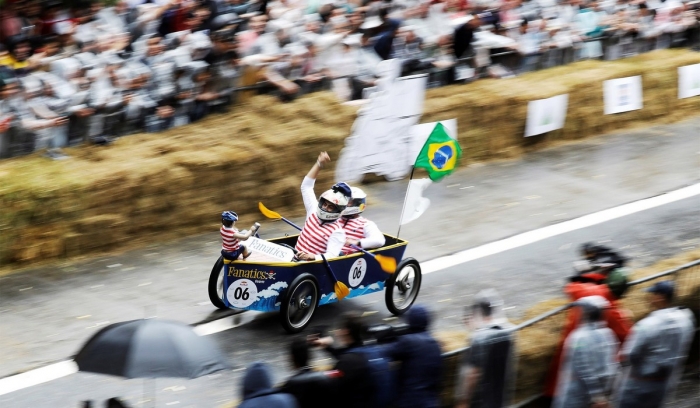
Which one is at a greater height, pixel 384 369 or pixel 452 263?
pixel 384 369

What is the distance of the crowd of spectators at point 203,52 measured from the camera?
44.2 ft

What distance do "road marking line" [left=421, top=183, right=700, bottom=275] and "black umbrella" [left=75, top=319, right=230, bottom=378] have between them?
6394 millimetres

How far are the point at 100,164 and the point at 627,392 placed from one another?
7.26m

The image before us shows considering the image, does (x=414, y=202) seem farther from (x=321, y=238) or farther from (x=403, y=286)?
(x=321, y=238)

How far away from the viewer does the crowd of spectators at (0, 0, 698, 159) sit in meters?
13.5

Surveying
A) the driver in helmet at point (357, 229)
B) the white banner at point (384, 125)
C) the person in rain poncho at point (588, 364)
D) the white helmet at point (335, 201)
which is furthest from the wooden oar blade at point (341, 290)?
the white banner at point (384, 125)

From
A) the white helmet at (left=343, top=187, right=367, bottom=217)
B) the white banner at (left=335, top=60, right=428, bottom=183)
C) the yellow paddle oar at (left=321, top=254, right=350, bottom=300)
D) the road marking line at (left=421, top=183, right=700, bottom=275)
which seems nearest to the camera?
the yellow paddle oar at (left=321, top=254, right=350, bottom=300)

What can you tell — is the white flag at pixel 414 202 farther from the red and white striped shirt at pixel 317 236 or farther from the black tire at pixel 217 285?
the black tire at pixel 217 285

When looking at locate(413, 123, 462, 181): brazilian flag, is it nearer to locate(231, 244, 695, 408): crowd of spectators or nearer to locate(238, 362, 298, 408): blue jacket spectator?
locate(231, 244, 695, 408): crowd of spectators

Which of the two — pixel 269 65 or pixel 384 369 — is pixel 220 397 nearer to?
pixel 384 369

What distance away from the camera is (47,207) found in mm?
12914

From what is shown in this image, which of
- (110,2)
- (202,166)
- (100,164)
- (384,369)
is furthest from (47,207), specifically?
(384,369)

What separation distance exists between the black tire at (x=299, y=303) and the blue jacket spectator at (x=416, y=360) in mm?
3232

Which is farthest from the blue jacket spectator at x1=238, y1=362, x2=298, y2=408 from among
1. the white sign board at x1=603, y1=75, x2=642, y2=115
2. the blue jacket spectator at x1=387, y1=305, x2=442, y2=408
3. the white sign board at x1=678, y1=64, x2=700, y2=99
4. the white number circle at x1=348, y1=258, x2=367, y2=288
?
the white sign board at x1=678, y1=64, x2=700, y2=99
